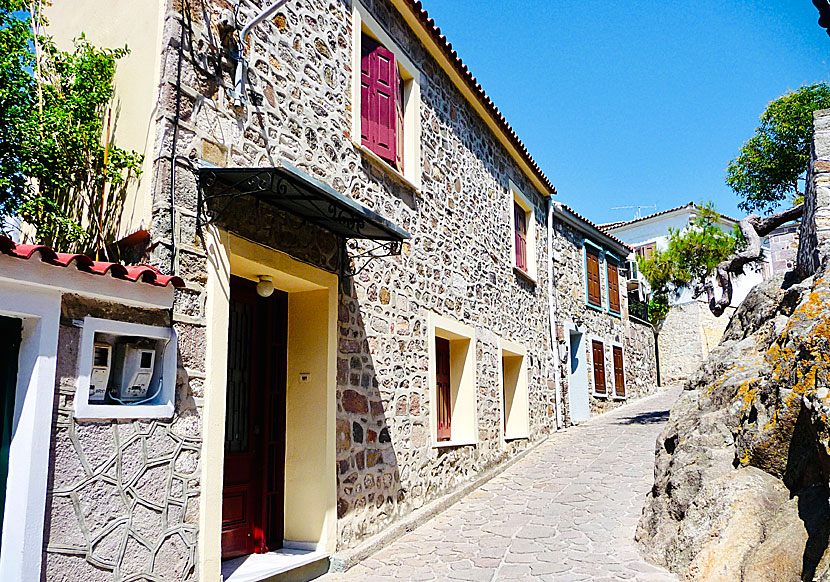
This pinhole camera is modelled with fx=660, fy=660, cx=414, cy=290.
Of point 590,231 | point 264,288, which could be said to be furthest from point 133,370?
point 590,231

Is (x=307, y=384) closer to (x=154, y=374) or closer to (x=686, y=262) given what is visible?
(x=154, y=374)

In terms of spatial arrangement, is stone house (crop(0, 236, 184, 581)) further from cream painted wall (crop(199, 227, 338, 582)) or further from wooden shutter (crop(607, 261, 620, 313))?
wooden shutter (crop(607, 261, 620, 313))

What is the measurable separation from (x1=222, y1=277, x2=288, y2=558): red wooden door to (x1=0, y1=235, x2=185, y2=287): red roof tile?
1.51 metres

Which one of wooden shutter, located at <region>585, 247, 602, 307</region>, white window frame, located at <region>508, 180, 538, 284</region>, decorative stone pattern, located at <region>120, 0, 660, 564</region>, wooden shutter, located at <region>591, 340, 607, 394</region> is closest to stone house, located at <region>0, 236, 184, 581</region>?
decorative stone pattern, located at <region>120, 0, 660, 564</region>

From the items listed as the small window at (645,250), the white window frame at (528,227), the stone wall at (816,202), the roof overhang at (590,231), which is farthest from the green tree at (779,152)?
the small window at (645,250)

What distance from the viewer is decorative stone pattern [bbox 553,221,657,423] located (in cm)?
1434

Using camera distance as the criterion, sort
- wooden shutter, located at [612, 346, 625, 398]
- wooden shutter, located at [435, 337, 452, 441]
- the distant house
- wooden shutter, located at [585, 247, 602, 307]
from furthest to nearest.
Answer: the distant house < wooden shutter, located at [612, 346, 625, 398] < wooden shutter, located at [585, 247, 602, 307] < wooden shutter, located at [435, 337, 452, 441]

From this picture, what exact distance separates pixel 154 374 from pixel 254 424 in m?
1.70

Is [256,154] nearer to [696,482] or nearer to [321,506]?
[321,506]

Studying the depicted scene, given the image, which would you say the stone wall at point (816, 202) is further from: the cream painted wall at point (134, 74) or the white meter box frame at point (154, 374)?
the cream painted wall at point (134, 74)

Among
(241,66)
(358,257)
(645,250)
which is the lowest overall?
(358,257)

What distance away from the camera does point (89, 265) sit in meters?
3.53

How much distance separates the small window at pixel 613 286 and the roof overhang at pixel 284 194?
13660mm

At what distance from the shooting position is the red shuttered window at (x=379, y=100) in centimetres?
698
